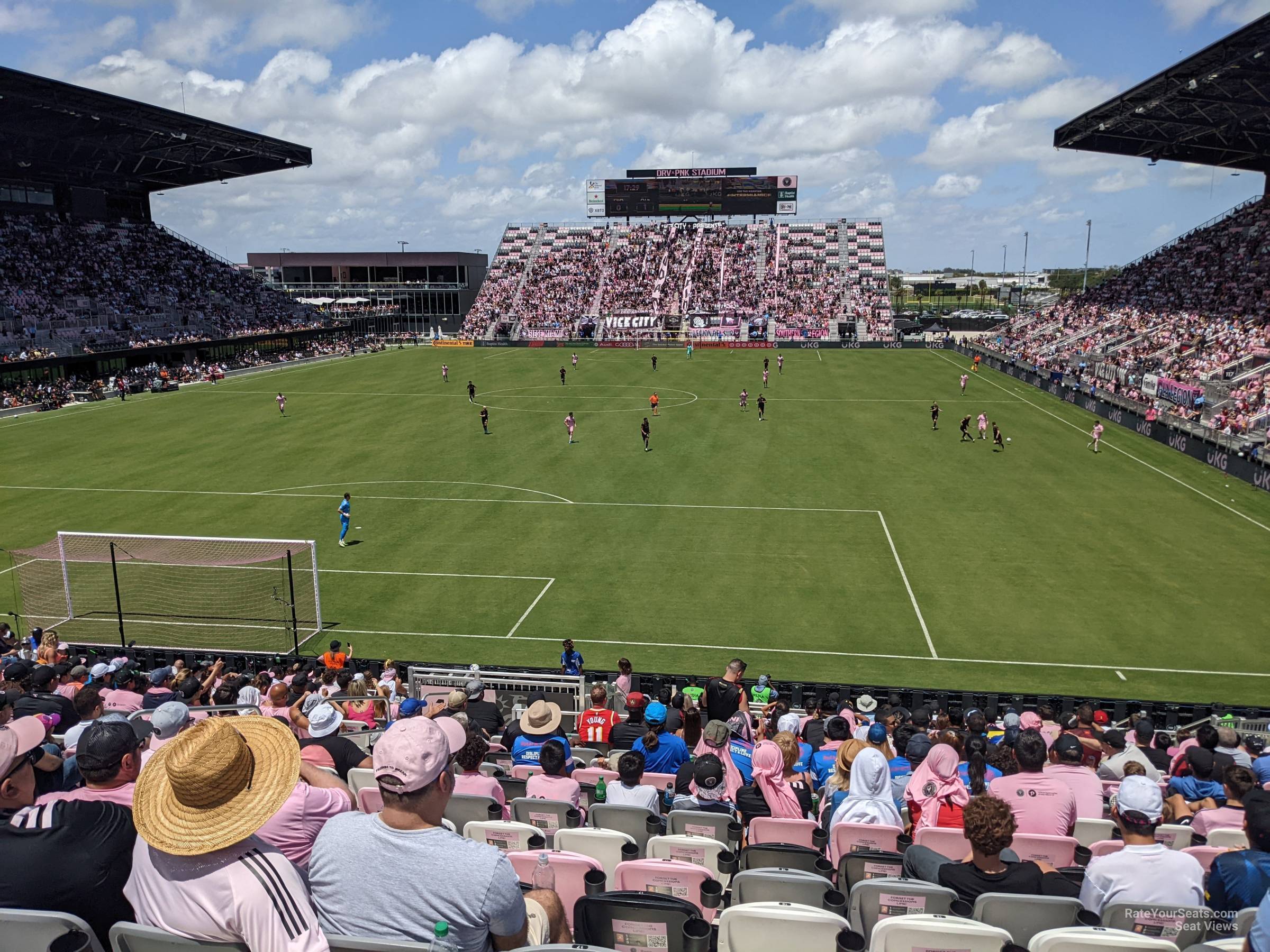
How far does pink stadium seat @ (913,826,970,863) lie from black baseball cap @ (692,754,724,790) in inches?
70.3

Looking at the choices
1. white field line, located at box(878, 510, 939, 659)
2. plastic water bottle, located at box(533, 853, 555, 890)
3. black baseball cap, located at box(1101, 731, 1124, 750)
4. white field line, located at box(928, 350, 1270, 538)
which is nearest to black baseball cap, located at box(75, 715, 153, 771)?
plastic water bottle, located at box(533, 853, 555, 890)

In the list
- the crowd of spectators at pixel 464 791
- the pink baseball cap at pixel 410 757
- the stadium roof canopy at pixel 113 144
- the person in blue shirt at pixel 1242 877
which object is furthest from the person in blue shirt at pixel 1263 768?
the stadium roof canopy at pixel 113 144

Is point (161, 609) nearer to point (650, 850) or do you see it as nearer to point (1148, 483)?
point (650, 850)

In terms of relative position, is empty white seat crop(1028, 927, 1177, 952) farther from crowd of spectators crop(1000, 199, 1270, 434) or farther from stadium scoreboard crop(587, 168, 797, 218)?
stadium scoreboard crop(587, 168, 797, 218)

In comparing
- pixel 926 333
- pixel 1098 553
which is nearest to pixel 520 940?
pixel 1098 553

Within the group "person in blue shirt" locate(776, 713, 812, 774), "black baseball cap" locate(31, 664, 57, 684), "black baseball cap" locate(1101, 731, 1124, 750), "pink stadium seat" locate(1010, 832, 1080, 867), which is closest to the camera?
"pink stadium seat" locate(1010, 832, 1080, 867)

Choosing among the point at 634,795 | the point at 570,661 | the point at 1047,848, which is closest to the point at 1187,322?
the point at 570,661

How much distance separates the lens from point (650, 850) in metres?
6.28

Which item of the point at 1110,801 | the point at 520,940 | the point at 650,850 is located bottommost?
the point at 1110,801

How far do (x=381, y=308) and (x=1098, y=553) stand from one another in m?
106

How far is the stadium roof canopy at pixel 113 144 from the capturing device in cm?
5319

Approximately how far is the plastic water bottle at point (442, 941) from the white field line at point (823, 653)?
591 inches

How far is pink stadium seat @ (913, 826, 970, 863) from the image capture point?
6.72m

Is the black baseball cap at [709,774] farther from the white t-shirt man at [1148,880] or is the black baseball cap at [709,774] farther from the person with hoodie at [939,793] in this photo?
the white t-shirt man at [1148,880]
